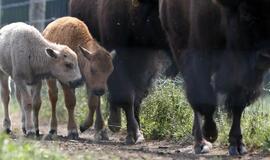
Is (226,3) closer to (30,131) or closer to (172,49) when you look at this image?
(172,49)

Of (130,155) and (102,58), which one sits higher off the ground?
(102,58)

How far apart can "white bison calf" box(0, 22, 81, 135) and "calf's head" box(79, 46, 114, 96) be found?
153mm

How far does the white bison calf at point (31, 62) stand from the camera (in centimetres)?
957

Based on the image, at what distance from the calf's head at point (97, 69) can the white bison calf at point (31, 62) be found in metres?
0.15

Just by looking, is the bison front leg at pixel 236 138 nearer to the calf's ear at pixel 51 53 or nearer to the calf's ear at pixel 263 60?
the calf's ear at pixel 263 60

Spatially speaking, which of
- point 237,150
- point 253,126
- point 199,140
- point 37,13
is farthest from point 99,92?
point 37,13

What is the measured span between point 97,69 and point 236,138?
208 centimetres

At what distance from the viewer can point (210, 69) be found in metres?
8.62

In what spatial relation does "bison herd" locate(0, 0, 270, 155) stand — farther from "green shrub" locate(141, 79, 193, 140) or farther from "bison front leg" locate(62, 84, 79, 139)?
Result: "green shrub" locate(141, 79, 193, 140)

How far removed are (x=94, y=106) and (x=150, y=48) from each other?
1.03 meters

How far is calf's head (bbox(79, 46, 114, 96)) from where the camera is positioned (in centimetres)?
969

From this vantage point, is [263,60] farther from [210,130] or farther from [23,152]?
[23,152]

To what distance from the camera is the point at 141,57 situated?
33.4 ft

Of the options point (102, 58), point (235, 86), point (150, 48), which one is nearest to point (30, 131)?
point (102, 58)
